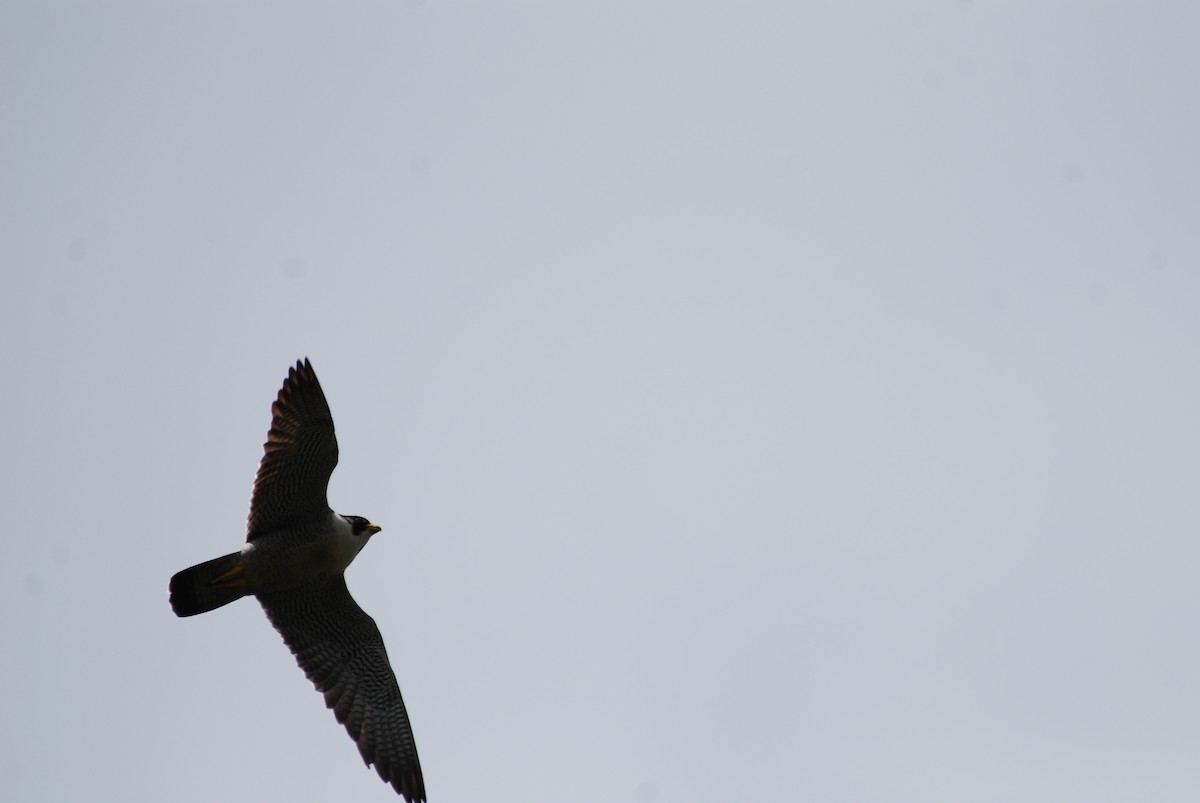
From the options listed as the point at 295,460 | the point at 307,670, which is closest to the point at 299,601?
the point at 307,670

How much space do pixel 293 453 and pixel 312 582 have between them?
1877mm

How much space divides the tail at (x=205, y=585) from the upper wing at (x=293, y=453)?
20.6 inches

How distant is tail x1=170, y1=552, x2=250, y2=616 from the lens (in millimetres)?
15914

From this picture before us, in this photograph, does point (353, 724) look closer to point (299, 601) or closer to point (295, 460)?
point (299, 601)

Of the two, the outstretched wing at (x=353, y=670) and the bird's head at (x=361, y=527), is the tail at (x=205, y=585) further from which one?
the bird's head at (x=361, y=527)

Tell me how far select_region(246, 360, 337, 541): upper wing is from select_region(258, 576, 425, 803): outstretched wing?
51.9 inches

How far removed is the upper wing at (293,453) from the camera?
16547 millimetres

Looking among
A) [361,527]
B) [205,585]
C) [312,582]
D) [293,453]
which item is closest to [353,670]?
[312,582]

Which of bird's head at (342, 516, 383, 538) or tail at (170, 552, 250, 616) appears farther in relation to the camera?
bird's head at (342, 516, 383, 538)

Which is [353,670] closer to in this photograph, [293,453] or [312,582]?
[312,582]

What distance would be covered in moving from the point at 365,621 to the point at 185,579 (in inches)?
111

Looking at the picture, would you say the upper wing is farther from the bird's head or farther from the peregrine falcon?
the bird's head

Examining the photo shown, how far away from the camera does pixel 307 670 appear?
17.6m

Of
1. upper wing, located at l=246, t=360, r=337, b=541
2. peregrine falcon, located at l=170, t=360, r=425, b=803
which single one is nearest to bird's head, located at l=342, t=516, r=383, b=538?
peregrine falcon, located at l=170, t=360, r=425, b=803
